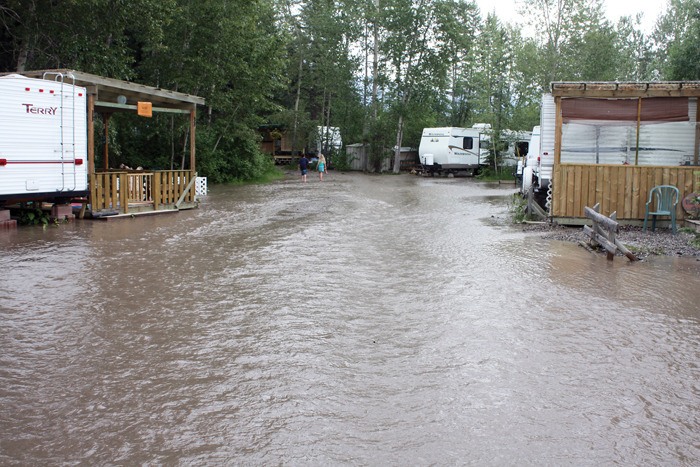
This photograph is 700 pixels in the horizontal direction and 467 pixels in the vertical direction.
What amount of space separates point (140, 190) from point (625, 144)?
41.6 ft

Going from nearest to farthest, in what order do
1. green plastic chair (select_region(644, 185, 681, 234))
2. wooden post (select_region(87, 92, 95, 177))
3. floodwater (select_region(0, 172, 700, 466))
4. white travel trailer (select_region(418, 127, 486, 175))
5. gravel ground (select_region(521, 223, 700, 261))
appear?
floodwater (select_region(0, 172, 700, 466)), gravel ground (select_region(521, 223, 700, 261)), green plastic chair (select_region(644, 185, 681, 234)), wooden post (select_region(87, 92, 95, 177)), white travel trailer (select_region(418, 127, 486, 175))

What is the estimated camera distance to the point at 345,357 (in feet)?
19.4

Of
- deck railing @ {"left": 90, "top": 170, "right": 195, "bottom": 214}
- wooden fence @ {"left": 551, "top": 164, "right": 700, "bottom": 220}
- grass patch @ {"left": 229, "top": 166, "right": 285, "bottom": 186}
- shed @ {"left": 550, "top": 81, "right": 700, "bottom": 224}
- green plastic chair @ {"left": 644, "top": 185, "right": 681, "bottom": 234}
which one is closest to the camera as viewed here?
green plastic chair @ {"left": 644, "top": 185, "right": 681, "bottom": 234}

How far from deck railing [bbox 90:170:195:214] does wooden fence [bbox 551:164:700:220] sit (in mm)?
10518

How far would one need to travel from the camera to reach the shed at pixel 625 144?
47.8 feet

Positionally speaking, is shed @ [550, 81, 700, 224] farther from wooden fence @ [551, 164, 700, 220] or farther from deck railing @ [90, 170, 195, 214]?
deck railing @ [90, 170, 195, 214]

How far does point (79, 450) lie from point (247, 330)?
2.72 m

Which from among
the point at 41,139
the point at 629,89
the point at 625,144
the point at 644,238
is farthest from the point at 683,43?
the point at 41,139

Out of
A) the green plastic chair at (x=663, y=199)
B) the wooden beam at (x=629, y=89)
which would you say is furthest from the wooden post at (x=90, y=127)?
the green plastic chair at (x=663, y=199)

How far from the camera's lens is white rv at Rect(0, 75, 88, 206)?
1332 cm

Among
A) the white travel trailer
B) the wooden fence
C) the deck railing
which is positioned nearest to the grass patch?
the white travel trailer

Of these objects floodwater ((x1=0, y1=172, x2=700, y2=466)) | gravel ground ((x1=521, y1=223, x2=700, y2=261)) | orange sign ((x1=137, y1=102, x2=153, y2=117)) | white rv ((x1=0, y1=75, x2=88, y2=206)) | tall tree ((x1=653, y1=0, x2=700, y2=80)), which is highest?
tall tree ((x1=653, y1=0, x2=700, y2=80))

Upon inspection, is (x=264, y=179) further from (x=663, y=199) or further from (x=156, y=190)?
(x=663, y=199)

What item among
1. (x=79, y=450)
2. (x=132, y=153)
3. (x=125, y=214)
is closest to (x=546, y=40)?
(x=132, y=153)
